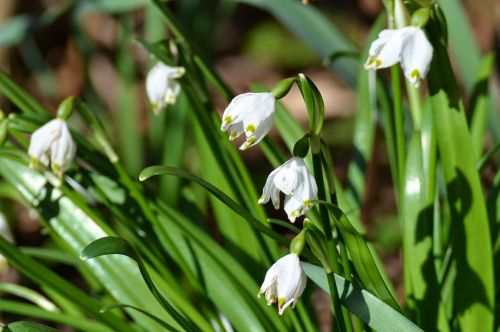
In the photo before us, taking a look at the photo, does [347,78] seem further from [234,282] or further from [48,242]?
[48,242]

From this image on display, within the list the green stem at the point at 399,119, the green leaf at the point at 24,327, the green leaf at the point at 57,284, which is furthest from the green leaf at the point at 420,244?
the green leaf at the point at 24,327

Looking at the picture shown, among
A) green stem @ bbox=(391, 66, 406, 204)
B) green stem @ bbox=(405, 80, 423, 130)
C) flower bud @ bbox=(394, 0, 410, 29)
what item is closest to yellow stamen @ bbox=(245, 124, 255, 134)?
green stem @ bbox=(391, 66, 406, 204)

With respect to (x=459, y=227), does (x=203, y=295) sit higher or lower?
higher

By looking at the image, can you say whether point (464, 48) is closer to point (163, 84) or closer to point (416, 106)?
point (416, 106)

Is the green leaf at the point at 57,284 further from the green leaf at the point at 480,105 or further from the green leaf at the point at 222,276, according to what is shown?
the green leaf at the point at 480,105

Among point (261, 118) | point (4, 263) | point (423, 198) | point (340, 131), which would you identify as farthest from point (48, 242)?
point (261, 118)

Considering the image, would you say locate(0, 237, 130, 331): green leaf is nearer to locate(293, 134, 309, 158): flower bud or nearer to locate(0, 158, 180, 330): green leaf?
locate(0, 158, 180, 330): green leaf

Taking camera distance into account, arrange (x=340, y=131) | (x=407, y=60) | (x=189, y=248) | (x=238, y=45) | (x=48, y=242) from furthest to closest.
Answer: (x=238, y=45) → (x=340, y=131) → (x=48, y=242) → (x=189, y=248) → (x=407, y=60)
